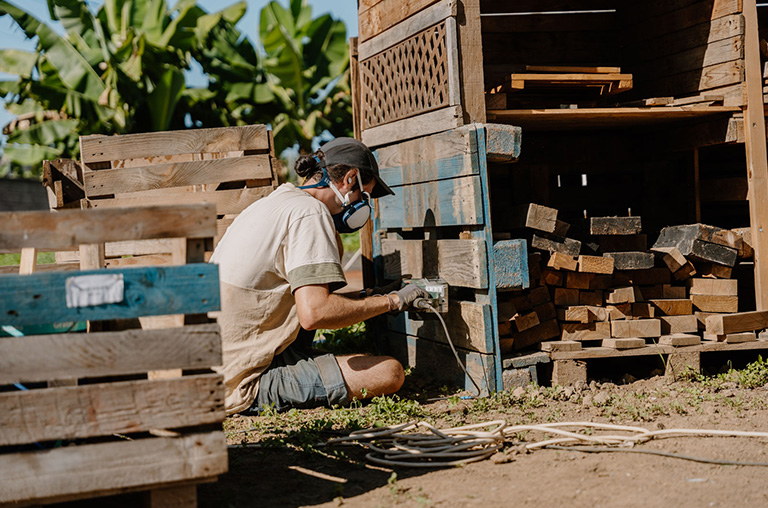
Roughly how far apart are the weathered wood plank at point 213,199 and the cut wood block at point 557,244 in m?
2.28

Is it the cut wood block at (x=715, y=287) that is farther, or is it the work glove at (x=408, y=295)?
the cut wood block at (x=715, y=287)

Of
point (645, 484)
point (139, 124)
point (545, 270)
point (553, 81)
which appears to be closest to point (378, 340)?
point (545, 270)

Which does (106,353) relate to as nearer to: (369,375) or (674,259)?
(369,375)

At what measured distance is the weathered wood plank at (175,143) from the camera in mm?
6137

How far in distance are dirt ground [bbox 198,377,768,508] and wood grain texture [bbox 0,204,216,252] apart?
1.20 m

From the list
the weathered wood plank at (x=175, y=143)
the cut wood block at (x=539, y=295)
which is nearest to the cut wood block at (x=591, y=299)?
the cut wood block at (x=539, y=295)

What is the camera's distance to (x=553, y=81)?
5.54m

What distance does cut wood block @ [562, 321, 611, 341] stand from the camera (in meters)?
5.41

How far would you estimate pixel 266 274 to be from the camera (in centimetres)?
471

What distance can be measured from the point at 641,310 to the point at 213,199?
136 inches

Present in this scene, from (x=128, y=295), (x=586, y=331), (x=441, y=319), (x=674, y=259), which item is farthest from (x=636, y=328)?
(x=128, y=295)

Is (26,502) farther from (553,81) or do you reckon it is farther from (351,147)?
(553,81)

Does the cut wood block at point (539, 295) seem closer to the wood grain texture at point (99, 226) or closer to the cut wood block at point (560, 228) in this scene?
the cut wood block at point (560, 228)

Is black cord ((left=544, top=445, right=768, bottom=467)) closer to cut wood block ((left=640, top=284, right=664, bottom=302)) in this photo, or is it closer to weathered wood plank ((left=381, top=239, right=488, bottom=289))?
weathered wood plank ((left=381, top=239, right=488, bottom=289))
